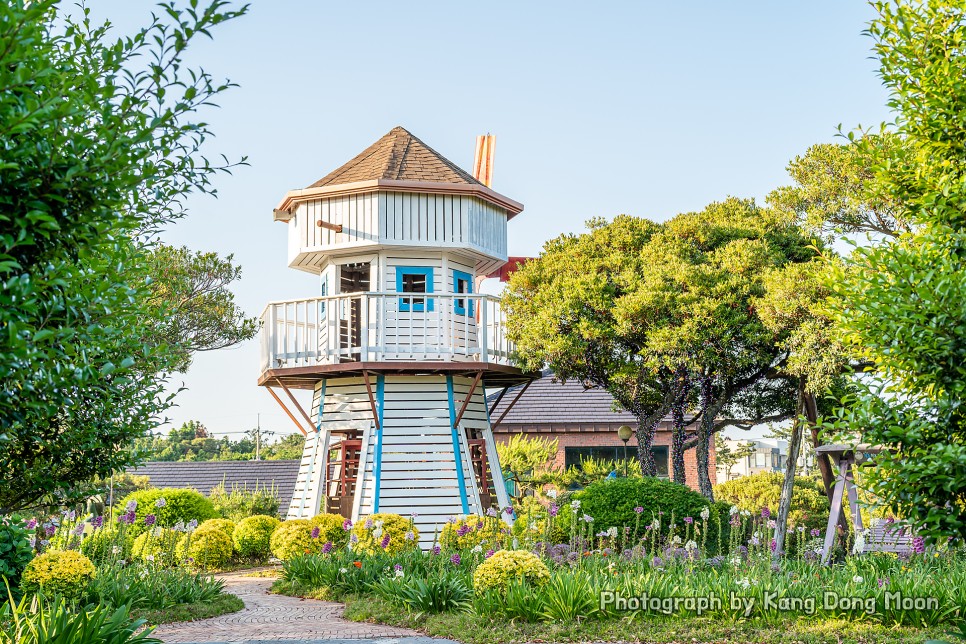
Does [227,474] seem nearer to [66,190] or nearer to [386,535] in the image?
[386,535]

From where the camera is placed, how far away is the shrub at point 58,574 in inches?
368

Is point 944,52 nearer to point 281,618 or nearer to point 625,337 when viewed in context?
point 281,618

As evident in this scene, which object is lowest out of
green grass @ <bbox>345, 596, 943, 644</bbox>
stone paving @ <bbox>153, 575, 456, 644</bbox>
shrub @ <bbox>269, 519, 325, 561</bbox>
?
stone paving @ <bbox>153, 575, 456, 644</bbox>

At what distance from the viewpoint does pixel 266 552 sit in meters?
17.6

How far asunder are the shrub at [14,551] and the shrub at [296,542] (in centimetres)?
560

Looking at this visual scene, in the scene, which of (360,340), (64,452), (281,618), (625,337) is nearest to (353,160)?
(360,340)

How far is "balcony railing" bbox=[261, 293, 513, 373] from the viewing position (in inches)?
663

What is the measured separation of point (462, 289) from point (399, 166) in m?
2.80

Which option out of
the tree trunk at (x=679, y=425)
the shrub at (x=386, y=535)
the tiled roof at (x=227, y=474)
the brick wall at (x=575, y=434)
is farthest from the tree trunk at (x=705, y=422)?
the tiled roof at (x=227, y=474)

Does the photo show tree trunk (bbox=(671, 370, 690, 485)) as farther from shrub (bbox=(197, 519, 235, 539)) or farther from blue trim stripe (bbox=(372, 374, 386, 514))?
shrub (bbox=(197, 519, 235, 539))

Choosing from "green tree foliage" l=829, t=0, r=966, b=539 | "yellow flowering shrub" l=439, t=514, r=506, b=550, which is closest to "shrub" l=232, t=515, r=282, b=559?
"yellow flowering shrub" l=439, t=514, r=506, b=550

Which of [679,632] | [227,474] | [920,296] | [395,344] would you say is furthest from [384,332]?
[227,474]

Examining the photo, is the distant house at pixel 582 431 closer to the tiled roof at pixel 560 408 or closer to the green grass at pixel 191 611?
the tiled roof at pixel 560 408

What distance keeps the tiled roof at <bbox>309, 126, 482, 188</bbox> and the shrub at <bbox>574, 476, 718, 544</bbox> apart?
23.1ft
